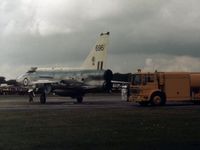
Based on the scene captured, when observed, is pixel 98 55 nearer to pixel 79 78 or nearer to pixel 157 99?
pixel 79 78

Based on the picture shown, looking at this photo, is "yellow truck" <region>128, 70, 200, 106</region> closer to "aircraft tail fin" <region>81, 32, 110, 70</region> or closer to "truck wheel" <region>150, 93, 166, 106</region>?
"truck wheel" <region>150, 93, 166, 106</region>

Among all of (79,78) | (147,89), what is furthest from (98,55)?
(147,89)

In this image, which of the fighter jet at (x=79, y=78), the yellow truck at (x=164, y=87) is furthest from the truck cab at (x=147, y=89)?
the fighter jet at (x=79, y=78)

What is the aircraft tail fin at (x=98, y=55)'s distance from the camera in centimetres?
5234

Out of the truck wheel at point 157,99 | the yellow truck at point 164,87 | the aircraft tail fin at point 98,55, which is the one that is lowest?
the truck wheel at point 157,99

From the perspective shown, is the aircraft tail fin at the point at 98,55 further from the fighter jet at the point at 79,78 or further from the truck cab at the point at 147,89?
the truck cab at the point at 147,89

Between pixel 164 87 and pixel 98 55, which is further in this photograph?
pixel 98 55

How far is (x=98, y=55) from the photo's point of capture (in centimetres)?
5281

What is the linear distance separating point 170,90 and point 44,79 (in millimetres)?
16335

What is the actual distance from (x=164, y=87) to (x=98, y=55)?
1186cm

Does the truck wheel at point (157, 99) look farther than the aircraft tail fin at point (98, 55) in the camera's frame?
No

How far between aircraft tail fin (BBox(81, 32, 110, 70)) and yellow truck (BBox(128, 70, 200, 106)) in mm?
9708

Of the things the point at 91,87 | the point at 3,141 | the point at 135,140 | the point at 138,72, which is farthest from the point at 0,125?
the point at 91,87

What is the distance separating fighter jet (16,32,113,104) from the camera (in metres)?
50.7
